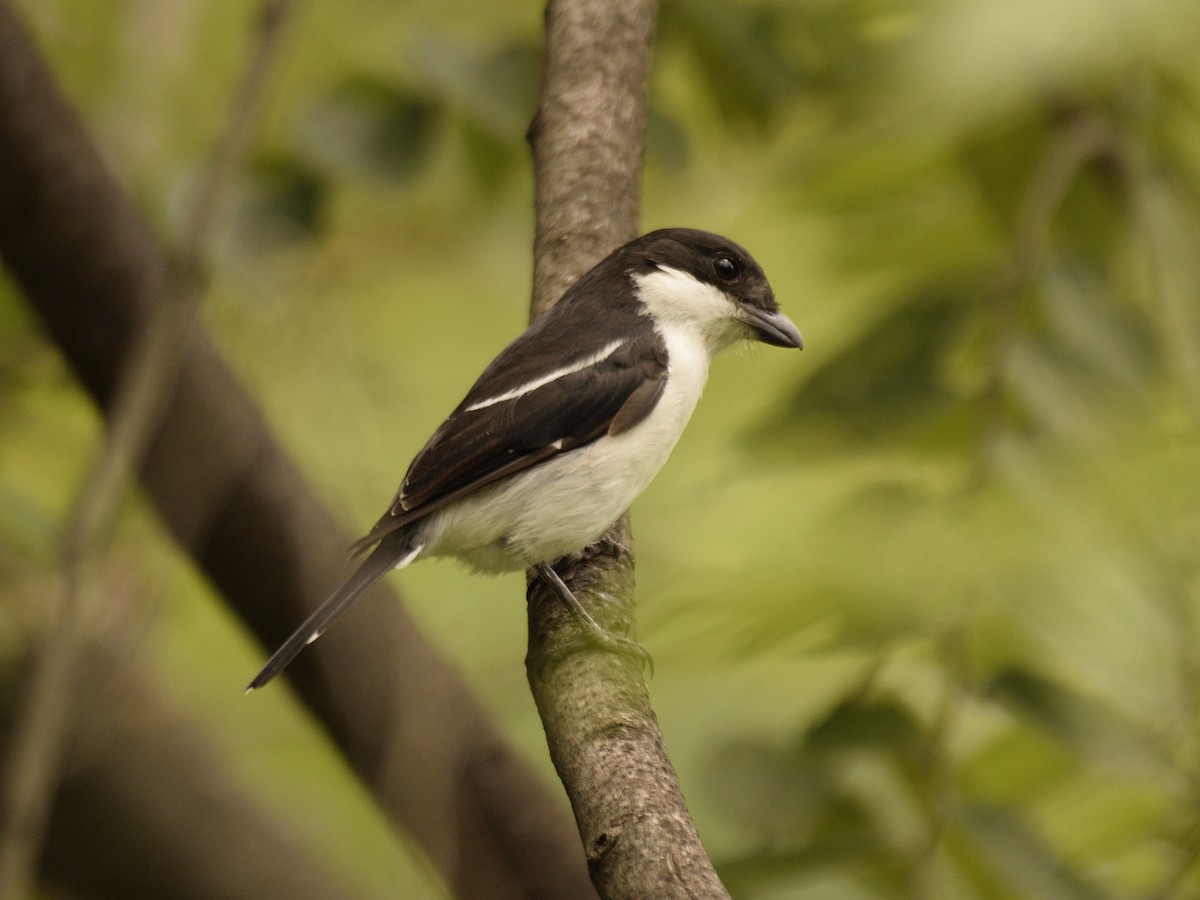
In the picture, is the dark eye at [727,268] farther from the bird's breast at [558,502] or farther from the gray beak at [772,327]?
the bird's breast at [558,502]

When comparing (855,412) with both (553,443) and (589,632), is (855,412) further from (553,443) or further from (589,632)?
(553,443)

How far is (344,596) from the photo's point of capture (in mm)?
2969

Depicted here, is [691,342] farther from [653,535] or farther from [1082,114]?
[653,535]

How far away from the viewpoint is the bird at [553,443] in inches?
125

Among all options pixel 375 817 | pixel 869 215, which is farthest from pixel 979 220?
pixel 375 817

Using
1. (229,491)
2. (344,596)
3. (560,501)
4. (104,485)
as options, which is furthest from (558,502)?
(104,485)

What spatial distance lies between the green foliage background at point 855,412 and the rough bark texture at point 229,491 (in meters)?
0.13

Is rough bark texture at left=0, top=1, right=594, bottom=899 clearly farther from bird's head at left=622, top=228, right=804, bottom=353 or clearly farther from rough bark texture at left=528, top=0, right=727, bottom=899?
bird's head at left=622, top=228, right=804, bottom=353

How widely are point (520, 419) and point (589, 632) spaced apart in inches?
30.5

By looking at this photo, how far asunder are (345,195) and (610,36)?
0.84 m

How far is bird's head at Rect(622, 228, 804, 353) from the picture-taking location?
373 cm

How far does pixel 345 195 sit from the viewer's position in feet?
12.0

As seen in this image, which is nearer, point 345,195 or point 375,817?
point 375,817

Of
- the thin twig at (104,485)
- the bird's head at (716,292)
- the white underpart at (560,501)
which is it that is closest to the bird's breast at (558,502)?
the white underpart at (560,501)
